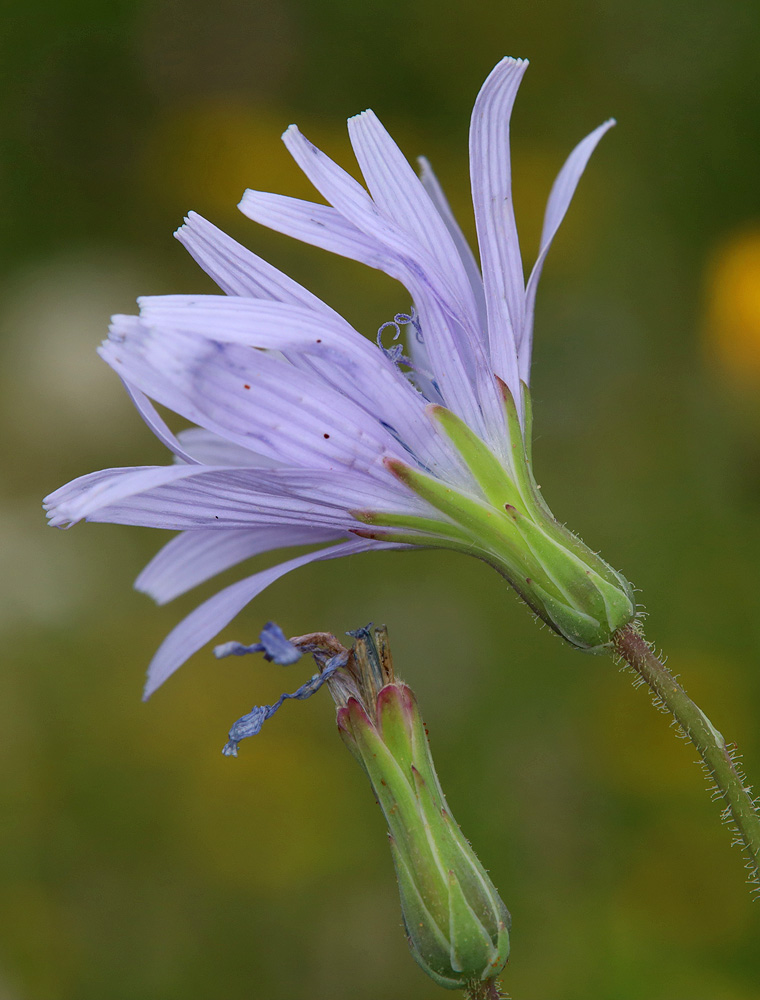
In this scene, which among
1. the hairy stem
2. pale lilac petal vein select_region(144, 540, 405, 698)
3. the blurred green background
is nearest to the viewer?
the hairy stem

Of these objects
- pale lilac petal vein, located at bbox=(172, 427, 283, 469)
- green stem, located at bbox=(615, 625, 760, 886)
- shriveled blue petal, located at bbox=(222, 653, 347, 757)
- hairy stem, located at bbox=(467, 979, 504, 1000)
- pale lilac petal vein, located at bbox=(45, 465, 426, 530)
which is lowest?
hairy stem, located at bbox=(467, 979, 504, 1000)

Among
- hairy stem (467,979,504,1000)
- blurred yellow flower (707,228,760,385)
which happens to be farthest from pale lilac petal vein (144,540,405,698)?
blurred yellow flower (707,228,760,385)

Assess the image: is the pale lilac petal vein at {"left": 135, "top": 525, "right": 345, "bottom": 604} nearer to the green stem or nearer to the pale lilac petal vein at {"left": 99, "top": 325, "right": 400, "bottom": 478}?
the pale lilac petal vein at {"left": 99, "top": 325, "right": 400, "bottom": 478}

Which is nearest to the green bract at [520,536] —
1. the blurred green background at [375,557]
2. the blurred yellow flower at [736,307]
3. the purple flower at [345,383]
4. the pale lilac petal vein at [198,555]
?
the purple flower at [345,383]

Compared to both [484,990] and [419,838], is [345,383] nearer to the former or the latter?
[419,838]

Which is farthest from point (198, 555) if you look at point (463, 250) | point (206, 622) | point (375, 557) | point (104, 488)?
→ point (375, 557)

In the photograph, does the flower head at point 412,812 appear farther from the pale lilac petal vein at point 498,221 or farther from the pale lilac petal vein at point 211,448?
the pale lilac petal vein at point 498,221
